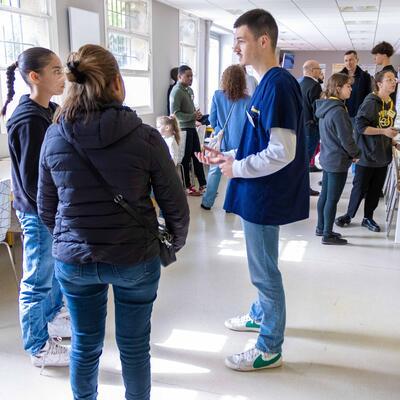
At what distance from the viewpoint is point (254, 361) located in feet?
6.51

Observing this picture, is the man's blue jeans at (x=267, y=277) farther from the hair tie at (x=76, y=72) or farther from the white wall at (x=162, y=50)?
the white wall at (x=162, y=50)

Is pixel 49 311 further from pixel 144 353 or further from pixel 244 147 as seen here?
pixel 244 147

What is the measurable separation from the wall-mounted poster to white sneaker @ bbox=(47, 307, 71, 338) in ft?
10.5

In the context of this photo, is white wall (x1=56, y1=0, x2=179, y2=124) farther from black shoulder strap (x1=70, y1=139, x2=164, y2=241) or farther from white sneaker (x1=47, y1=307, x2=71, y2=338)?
black shoulder strap (x1=70, y1=139, x2=164, y2=241)

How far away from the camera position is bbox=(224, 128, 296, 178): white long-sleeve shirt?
1.61m

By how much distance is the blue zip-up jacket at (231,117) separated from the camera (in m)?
3.80

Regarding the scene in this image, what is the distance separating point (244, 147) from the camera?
1786mm

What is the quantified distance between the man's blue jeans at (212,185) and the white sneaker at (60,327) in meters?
2.45

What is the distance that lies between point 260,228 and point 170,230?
0.50m

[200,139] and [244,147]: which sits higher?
[244,147]

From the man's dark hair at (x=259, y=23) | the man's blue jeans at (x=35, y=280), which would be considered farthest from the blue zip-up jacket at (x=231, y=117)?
the man's blue jeans at (x=35, y=280)

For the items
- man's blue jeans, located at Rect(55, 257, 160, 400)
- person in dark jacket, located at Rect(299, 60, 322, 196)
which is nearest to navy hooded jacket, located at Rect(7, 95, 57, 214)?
man's blue jeans, located at Rect(55, 257, 160, 400)

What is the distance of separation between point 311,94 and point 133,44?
2803 millimetres

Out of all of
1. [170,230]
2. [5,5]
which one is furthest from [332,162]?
[5,5]
